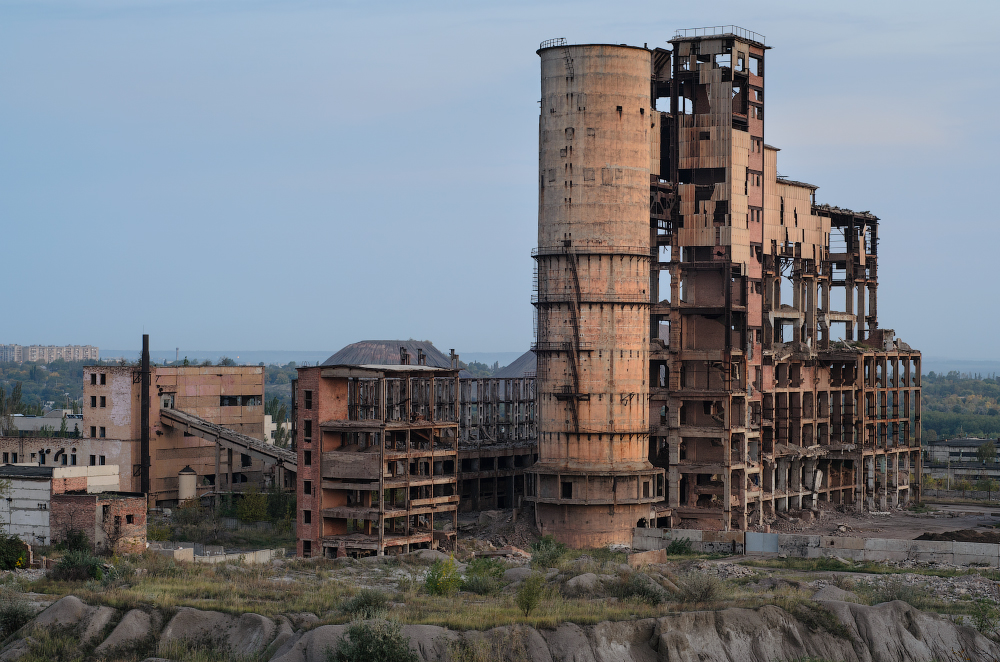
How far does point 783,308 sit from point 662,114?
19851 mm

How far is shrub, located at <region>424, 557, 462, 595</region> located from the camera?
5362 centimetres

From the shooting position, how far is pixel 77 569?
55.4 metres

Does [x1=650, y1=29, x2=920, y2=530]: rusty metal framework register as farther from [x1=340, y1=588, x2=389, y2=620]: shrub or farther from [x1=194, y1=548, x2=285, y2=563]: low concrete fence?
[x1=340, y1=588, x2=389, y2=620]: shrub

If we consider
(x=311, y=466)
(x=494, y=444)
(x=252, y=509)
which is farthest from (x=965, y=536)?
(x=252, y=509)

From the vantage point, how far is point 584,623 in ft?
149

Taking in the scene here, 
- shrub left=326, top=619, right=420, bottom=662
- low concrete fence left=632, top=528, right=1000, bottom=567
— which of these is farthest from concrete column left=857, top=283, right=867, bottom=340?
shrub left=326, top=619, right=420, bottom=662

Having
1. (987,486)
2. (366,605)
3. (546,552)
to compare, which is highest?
(366,605)

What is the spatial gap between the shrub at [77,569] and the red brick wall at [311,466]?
1668 cm

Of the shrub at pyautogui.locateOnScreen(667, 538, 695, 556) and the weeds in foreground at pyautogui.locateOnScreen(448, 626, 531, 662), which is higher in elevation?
the weeds in foreground at pyautogui.locateOnScreen(448, 626, 531, 662)

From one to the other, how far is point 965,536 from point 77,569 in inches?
2104

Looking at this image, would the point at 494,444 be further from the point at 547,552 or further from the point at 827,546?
the point at 827,546

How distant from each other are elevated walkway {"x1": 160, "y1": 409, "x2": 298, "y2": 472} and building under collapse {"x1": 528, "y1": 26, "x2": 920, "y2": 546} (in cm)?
2060

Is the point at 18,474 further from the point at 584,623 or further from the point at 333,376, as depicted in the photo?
the point at 584,623

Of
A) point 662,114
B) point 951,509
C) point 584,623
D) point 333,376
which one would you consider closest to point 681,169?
point 662,114
